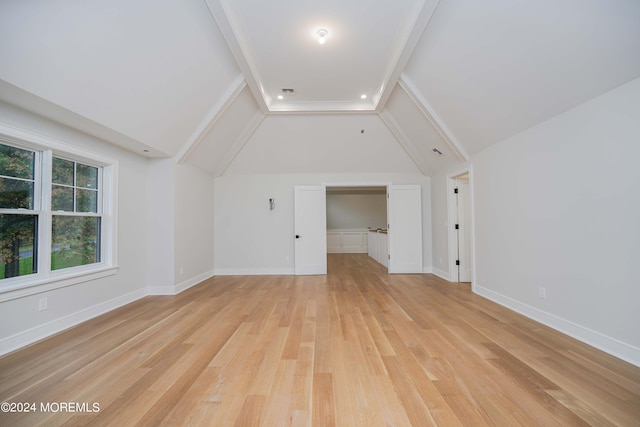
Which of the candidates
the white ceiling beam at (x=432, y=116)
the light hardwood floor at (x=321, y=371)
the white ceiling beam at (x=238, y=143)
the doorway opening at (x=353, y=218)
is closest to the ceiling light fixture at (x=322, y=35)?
the white ceiling beam at (x=432, y=116)

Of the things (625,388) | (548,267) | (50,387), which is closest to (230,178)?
(50,387)

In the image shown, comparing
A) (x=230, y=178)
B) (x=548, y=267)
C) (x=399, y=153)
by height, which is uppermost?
(x=399, y=153)

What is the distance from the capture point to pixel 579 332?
2.61m

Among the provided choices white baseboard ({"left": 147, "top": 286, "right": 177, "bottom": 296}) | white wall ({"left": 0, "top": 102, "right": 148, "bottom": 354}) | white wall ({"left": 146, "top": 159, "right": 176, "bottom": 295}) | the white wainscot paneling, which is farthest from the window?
the white wainscot paneling

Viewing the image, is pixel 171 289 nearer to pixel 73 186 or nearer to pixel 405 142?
pixel 73 186

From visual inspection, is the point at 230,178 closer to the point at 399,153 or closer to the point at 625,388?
the point at 399,153

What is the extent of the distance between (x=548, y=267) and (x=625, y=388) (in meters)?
→ 1.41

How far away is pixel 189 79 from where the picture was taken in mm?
3303

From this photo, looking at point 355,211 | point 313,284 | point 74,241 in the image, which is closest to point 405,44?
point 313,284

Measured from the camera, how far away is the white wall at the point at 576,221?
2.23 meters

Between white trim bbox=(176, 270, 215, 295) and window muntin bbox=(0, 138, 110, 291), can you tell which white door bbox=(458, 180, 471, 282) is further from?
window muntin bbox=(0, 138, 110, 291)

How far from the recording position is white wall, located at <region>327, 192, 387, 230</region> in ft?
33.9

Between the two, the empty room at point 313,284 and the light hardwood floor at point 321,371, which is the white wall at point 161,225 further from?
the light hardwood floor at point 321,371

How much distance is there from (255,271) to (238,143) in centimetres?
288
